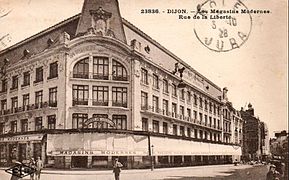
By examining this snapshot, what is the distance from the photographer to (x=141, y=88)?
3180 millimetres

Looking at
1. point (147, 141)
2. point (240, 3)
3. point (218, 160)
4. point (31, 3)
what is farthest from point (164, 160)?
point (31, 3)

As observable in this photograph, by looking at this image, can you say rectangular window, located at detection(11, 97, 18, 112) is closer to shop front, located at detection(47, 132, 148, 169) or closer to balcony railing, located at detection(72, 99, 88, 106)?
shop front, located at detection(47, 132, 148, 169)

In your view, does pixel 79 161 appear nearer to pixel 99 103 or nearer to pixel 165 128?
pixel 99 103

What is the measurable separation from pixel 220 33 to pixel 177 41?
13.1 inches

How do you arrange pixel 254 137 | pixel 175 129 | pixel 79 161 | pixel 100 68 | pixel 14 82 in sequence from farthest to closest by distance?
pixel 254 137, pixel 175 129, pixel 14 82, pixel 100 68, pixel 79 161

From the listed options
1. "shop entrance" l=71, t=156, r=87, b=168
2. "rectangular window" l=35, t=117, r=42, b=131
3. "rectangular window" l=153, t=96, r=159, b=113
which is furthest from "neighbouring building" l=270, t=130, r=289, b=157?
"rectangular window" l=35, t=117, r=42, b=131

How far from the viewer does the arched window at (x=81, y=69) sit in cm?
308

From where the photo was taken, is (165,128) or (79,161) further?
(165,128)

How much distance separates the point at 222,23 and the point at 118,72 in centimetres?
88

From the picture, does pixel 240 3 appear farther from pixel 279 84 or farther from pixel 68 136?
pixel 68 136

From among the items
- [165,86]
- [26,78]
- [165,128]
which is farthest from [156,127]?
[26,78]

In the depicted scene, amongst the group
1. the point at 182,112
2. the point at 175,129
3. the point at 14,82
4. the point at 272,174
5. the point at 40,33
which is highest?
the point at 40,33

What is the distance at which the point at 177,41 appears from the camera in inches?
128

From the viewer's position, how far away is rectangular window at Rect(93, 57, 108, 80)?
309cm
